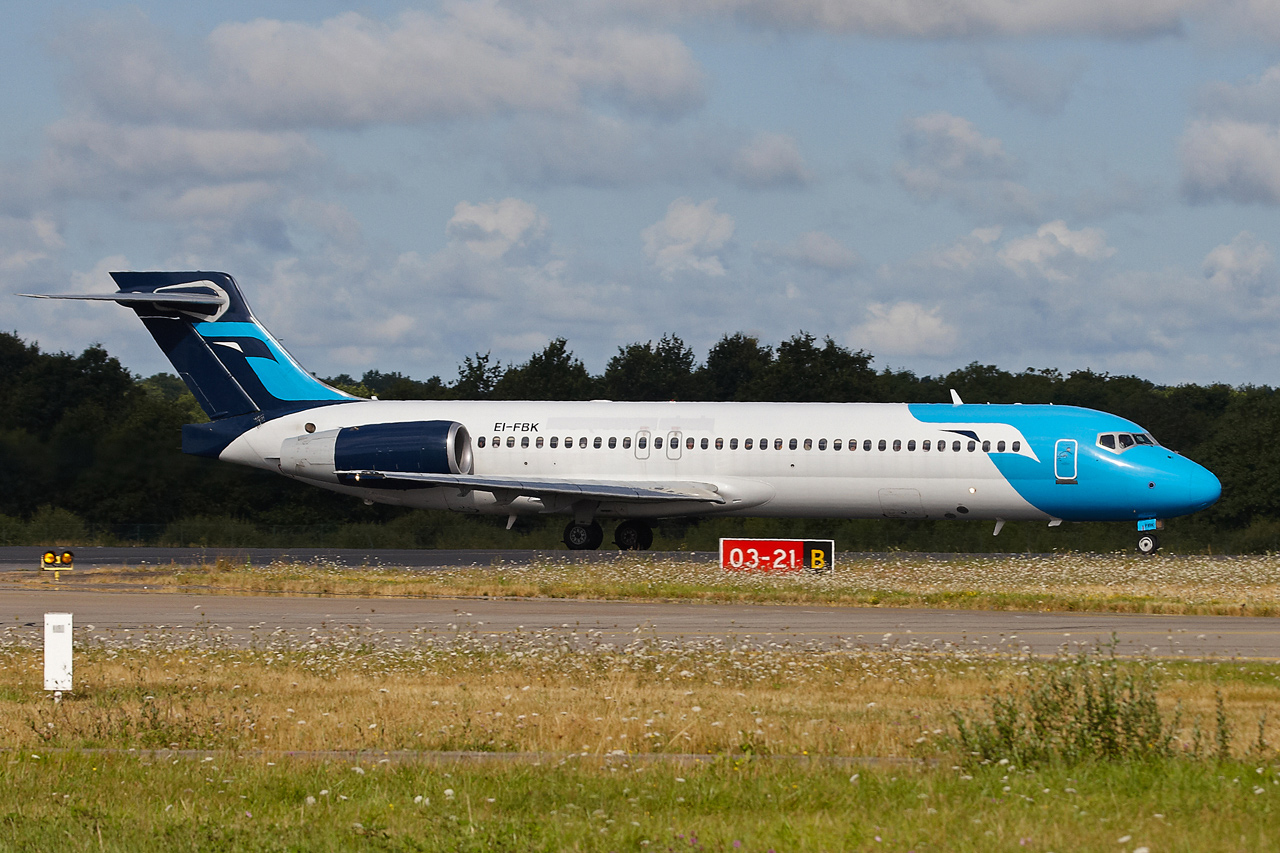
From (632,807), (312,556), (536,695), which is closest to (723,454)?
(312,556)

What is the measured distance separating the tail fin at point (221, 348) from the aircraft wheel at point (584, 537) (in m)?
7.78

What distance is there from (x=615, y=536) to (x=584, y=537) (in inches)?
57.1

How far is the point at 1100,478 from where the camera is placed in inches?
1280

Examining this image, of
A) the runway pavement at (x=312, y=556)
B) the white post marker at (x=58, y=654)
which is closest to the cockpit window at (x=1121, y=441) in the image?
the runway pavement at (x=312, y=556)

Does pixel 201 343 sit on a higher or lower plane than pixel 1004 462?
higher

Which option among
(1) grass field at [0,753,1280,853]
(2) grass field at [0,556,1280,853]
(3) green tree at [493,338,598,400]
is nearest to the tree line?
(3) green tree at [493,338,598,400]

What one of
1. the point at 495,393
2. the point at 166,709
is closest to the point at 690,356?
the point at 495,393

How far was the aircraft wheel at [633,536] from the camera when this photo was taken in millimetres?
36844

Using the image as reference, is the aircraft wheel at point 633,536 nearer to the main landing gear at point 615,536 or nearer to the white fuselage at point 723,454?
the main landing gear at point 615,536

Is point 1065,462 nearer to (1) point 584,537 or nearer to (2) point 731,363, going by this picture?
(1) point 584,537

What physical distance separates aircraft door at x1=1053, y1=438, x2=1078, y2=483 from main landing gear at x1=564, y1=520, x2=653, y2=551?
34.9 ft

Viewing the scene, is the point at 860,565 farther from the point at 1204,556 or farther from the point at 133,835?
the point at 133,835

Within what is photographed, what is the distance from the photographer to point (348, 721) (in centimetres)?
1225

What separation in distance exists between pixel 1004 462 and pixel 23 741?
25.4 m
